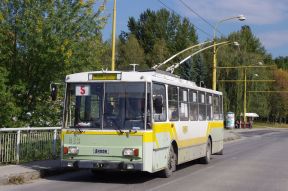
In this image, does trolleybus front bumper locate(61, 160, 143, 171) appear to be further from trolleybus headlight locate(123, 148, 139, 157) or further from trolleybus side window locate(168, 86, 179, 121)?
trolleybus side window locate(168, 86, 179, 121)

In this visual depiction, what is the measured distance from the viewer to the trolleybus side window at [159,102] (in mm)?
13203

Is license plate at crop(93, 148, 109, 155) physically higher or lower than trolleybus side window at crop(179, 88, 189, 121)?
lower

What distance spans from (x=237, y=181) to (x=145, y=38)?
83235 mm

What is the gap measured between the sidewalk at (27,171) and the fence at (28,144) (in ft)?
1.58

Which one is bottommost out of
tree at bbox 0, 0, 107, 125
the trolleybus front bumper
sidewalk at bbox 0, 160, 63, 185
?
sidewalk at bbox 0, 160, 63, 185

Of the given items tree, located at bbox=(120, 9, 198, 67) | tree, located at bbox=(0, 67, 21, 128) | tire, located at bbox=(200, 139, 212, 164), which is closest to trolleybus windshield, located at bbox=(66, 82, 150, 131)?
tree, located at bbox=(0, 67, 21, 128)

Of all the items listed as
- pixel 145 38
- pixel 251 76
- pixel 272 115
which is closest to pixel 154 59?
pixel 145 38

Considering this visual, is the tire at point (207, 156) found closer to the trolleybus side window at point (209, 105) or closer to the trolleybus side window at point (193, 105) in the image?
the trolleybus side window at point (209, 105)

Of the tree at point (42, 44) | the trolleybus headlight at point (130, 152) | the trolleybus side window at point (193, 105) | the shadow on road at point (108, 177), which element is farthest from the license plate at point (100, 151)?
the tree at point (42, 44)

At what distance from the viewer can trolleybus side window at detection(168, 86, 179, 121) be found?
14.8 meters

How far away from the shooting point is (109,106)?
43.5 feet

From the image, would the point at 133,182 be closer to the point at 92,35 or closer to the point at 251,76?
the point at 92,35

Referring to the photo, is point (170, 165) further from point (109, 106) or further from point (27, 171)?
point (27, 171)

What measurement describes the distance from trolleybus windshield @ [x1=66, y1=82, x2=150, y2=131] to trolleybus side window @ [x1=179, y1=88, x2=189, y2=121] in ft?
9.19
